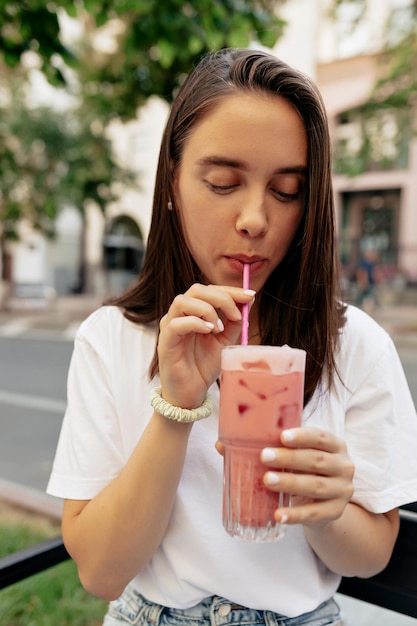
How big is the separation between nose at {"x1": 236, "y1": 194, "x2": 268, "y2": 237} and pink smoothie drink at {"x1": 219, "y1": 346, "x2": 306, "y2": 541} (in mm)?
275

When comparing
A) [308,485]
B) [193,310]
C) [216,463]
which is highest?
[193,310]

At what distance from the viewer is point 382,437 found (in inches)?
53.5

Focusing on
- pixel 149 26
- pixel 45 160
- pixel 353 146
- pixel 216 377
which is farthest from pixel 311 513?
pixel 45 160

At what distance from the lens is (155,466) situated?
3.78ft

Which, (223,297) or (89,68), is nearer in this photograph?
(223,297)

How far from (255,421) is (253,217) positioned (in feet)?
1.33

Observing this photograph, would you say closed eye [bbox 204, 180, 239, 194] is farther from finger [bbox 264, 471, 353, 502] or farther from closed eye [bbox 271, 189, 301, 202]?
finger [bbox 264, 471, 353, 502]

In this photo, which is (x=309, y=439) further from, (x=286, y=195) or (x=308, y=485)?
(x=286, y=195)

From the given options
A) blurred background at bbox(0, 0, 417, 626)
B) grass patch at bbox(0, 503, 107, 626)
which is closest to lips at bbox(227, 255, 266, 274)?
blurred background at bbox(0, 0, 417, 626)

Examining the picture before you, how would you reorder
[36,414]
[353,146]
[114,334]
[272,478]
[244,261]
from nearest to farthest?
[272,478] → [244,261] → [114,334] → [36,414] → [353,146]

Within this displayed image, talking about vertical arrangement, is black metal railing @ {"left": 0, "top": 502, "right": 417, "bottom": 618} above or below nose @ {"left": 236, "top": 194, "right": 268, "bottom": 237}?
below

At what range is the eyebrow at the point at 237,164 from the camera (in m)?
1.18

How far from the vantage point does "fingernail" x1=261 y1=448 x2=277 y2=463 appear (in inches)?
36.7

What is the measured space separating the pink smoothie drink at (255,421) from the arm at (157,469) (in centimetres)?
9
